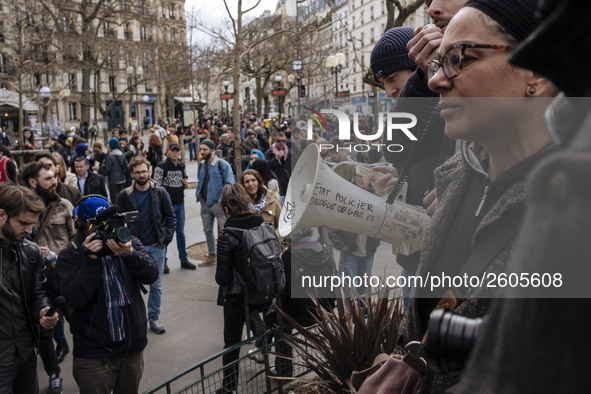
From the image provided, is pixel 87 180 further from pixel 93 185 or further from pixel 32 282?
pixel 32 282

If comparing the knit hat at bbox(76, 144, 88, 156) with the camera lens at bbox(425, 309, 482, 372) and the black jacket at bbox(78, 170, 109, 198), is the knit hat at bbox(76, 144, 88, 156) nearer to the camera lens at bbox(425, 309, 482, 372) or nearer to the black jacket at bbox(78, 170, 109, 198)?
the black jacket at bbox(78, 170, 109, 198)

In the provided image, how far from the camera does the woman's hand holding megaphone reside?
7.07 feet

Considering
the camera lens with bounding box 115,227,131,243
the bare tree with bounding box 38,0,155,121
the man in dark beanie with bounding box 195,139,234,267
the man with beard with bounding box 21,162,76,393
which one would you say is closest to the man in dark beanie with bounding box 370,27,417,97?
the camera lens with bounding box 115,227,131,243

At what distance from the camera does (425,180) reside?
238 centimetres

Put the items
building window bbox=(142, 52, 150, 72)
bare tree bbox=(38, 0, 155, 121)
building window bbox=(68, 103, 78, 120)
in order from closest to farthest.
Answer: bare tree bbox=(38, 0, 155, 121) → building window bbox=(142, 52, 150, 72) → building window bbox=(68, 103, 78, 120)

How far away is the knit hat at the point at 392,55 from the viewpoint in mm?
2635

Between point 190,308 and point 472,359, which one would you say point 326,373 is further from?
point 190,308

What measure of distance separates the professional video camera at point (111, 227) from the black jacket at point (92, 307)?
7.1 inches

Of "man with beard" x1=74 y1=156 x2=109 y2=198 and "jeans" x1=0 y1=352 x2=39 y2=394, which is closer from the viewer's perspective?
"jeans" x1=0 y1=352 x2=39 y2=394

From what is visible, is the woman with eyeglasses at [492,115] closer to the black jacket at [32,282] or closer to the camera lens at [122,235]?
the camera lens at [122,235]

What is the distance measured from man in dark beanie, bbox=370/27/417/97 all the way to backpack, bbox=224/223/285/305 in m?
2.25

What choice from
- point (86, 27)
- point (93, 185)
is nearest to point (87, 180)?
point (93, 185)

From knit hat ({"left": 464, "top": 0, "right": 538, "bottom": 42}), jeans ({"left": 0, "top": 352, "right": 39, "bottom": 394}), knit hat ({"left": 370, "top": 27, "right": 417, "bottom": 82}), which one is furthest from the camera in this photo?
jeans ({"left": 0, "top": 352, "right": 39, "bottom": 394})

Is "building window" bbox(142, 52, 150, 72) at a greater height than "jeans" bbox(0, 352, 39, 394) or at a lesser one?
greater
